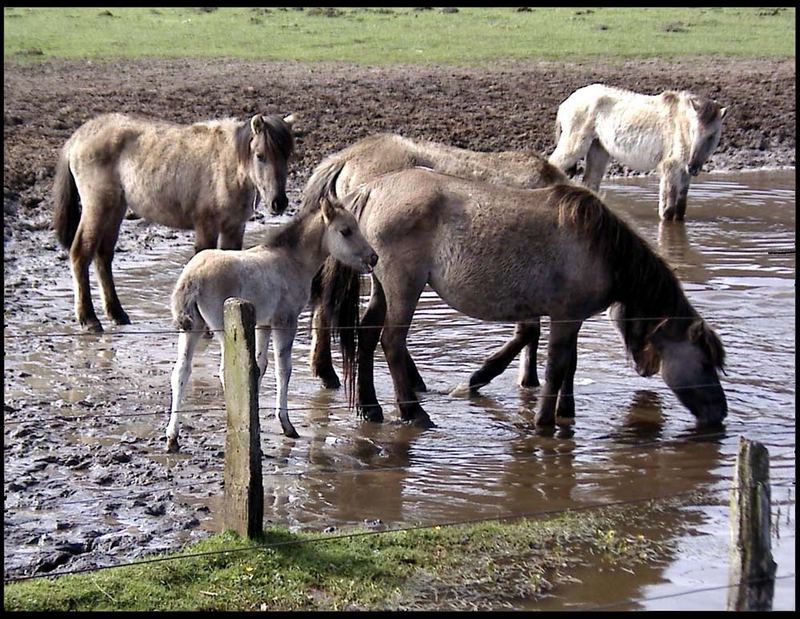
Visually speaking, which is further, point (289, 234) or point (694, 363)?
point (694, 363)

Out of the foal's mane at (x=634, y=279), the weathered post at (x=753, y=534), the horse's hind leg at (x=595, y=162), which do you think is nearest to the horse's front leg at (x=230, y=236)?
the foal's mane at (x=634, y=279)

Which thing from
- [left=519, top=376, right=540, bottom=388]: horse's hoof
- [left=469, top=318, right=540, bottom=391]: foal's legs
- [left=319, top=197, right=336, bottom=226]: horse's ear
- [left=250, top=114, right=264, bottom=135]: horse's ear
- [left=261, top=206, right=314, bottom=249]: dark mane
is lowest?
[left=519, top=376, right=540, bottom=388]: horse's hoof

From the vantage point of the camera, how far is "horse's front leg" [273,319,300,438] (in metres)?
7.96

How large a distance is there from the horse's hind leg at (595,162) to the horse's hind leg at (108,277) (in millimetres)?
8278

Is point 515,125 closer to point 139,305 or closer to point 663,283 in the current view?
point 139,305

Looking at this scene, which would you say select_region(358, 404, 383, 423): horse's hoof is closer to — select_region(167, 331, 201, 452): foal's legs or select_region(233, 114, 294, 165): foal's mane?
select_region(167, 331, 201, 452): foal's legs

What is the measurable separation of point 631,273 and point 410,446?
6.10 feet

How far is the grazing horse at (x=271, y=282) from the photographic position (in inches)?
305

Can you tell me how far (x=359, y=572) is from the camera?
19.2ft

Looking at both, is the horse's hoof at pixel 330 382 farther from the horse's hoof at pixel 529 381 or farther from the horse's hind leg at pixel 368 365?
the horse's hoof at pixel 529 381

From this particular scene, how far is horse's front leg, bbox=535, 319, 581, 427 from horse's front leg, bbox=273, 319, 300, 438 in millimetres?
1680

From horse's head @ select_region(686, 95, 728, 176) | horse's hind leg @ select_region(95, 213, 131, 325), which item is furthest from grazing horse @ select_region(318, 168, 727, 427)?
horse's head @ select_region(686, 95, 728, 176)

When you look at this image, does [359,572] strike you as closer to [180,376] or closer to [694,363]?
[180,376]

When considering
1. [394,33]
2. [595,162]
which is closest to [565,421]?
[595,162]
